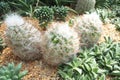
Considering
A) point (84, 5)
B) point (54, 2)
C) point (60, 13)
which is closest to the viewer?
point (60, 13)

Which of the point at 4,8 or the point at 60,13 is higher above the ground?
the point at 4,8

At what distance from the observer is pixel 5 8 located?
638cm

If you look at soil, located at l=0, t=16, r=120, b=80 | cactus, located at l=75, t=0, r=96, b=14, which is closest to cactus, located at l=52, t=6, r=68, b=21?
cactus, located at l=75, t=0, r=96, b=14

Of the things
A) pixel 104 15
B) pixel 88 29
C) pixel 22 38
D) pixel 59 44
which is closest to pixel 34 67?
pixel 22 38

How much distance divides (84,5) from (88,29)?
1.83m

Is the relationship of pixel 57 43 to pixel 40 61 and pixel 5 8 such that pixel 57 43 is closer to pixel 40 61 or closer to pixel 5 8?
pixel 40 61

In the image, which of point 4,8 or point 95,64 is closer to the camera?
point 95,64

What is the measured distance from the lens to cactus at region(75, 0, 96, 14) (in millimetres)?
6883

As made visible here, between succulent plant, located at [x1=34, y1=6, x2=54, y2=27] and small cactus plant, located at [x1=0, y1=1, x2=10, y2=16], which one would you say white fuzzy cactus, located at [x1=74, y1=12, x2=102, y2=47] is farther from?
small cactus plant, located at [x1=0, y1=1, x2=10, y2=16]

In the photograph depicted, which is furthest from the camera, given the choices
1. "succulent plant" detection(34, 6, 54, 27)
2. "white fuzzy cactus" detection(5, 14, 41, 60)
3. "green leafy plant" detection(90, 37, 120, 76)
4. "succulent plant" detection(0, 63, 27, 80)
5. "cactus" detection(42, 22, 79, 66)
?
"succulent plant" detection(34, 6, 54, 27)

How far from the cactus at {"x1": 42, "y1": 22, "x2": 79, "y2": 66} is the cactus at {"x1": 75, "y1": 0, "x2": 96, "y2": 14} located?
2.23 metres

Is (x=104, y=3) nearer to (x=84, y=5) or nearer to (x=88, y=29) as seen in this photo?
(x=84, y=5)

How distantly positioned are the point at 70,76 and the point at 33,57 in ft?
2.09

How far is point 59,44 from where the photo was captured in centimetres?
455
